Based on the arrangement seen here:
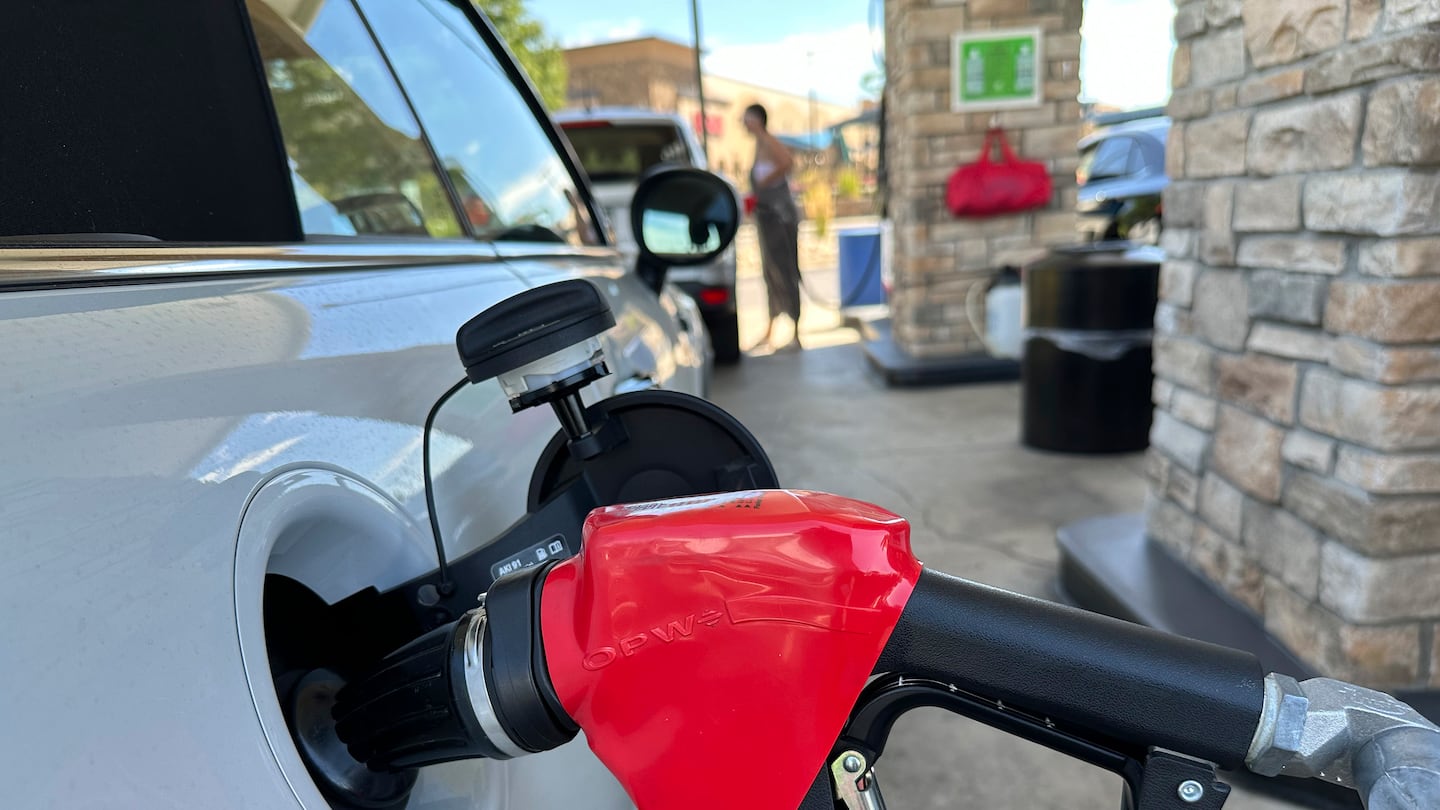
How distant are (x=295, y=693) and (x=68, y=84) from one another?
641 mm

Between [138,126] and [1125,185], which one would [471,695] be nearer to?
[138,126]

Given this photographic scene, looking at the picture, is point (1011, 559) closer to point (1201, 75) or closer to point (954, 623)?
point (1201, 75)

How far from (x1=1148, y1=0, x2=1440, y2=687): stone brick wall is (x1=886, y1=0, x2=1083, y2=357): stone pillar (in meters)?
3.95

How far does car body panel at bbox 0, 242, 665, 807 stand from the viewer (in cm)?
50

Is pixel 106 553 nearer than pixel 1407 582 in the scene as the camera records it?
Yes

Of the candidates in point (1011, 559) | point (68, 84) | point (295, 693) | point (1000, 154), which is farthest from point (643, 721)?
point (1000, 154)

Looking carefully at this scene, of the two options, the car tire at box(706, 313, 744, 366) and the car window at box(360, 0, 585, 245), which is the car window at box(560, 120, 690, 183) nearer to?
the car tire at box(706, 313, 744, 366)

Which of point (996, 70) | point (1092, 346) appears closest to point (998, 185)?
point (996, 70)

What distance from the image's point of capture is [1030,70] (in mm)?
6738

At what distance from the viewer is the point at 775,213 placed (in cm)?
874

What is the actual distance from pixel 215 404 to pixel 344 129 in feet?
3.10

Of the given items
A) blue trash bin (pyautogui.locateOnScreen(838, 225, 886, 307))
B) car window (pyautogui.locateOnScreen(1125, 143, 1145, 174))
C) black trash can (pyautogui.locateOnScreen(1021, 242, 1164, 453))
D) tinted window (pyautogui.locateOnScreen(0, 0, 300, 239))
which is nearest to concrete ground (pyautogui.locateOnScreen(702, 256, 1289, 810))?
black trash can (pyautogui.locateOnScreen(1021, 242, 1164, 453))

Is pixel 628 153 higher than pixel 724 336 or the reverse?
higher

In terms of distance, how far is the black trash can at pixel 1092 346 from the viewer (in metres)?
4.83
